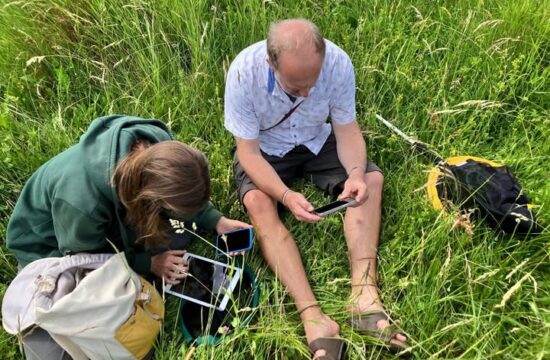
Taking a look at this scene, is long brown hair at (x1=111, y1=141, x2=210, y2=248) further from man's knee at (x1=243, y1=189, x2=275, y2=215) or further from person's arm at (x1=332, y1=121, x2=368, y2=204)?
person's arm at (x1=332, y1=121, x2=368, y2=204)

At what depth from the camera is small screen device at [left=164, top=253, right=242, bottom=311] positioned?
8.30 feet

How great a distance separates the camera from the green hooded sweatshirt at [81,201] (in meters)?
2.05

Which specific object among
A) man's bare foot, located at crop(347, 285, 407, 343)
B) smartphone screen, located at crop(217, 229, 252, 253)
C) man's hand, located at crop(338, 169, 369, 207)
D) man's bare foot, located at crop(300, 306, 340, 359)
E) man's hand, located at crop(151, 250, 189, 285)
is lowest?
man's bare foot, located at crop(300, 306, 340, 359)

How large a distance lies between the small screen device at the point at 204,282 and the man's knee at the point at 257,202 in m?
0.34

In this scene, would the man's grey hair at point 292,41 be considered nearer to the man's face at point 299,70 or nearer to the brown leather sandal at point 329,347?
the man's face at point 299,70

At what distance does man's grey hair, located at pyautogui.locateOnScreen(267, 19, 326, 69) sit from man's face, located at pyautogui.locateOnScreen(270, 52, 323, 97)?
3 cm

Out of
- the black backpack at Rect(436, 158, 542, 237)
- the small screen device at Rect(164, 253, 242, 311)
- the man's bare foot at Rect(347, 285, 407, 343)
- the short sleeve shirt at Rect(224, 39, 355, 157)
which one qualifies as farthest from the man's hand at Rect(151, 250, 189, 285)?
the black backpack at Rect(436, 158, 542, 237)

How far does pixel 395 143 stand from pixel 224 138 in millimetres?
1058

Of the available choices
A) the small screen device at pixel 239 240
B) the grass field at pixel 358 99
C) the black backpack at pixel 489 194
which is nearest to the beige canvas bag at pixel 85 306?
the grass field at pixel 358 99

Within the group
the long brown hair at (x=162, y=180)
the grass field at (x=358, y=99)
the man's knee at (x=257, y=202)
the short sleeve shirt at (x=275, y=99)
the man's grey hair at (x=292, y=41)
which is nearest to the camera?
the long brown hair at (x=162, y=180)

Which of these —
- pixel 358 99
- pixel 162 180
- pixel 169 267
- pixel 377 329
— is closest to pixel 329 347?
A: pixel 377 329

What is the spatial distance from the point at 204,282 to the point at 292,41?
132cm

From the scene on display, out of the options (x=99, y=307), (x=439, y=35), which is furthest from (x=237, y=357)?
(x=439, y=35)

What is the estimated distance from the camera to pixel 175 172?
1.97m
